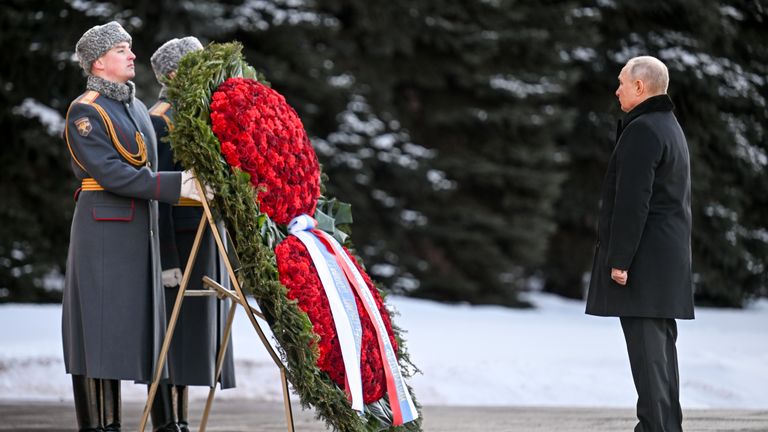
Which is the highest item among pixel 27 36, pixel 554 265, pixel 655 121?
pixel 27 36

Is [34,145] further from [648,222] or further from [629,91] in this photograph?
[648,222]

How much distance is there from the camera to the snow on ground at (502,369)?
30.8 ft

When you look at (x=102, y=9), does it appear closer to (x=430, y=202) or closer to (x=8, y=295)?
(x=8, y=295)

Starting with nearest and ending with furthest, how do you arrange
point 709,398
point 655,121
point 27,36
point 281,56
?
point 655,121 → point 709,398 → point 27,36 → point 281,56

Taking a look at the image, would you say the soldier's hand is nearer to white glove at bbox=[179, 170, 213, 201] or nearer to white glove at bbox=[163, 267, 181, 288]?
white glove at bbox=[179, 170, 213, 201]

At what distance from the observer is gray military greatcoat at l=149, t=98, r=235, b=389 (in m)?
6.38

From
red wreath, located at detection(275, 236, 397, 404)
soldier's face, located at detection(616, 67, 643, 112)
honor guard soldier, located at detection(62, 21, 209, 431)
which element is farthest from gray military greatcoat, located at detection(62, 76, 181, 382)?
soldier's face, located at detection(616, 67, 643, 112)

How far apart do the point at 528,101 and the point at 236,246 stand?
11.7m

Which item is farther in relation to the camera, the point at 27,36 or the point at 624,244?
the point at 27,36

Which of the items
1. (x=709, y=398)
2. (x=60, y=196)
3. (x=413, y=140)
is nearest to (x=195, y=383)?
(x=709, y=398)

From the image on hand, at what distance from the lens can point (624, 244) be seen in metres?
5.75

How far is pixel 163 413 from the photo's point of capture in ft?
20.6

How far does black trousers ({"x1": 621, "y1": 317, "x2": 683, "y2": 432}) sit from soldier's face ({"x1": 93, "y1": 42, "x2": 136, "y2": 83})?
2.54 m

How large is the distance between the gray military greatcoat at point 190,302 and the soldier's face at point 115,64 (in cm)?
55
